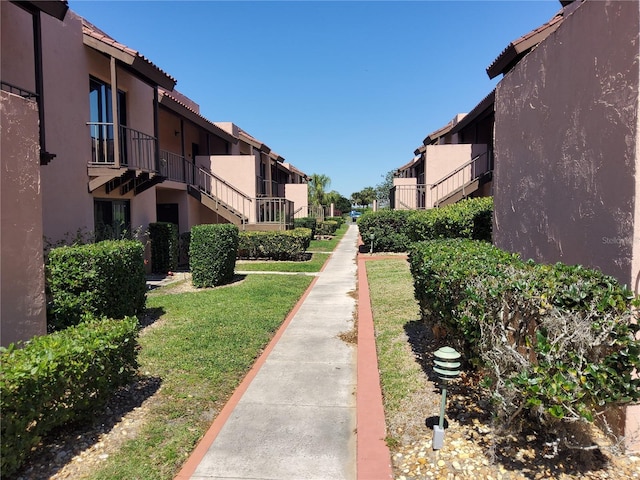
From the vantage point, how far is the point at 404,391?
4.67m

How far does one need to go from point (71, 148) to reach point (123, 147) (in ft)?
6.07

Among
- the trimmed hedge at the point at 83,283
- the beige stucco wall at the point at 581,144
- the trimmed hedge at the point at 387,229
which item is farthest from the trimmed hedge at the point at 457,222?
the trimmed hedge at the point at 387,229

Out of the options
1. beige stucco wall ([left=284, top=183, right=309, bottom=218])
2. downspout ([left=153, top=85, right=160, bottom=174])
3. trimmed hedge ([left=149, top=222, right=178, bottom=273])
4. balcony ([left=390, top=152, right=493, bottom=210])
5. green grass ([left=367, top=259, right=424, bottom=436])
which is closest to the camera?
green grass ([left=367, top=259, right=424, bottom=436])

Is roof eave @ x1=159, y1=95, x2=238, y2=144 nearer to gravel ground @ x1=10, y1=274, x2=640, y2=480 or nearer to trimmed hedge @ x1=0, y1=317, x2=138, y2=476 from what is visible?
trimmed hedge @ x1=0, y1=317, x2=138, y2=476

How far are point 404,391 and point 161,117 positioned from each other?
15712mm

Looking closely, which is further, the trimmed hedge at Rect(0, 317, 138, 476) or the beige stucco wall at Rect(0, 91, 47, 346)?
the beige stucco wall at Rect(0, 91, 47, 346)

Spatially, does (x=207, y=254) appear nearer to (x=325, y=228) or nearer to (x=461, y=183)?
(x=461, y=183)

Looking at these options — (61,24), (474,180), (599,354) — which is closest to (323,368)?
(599,354)

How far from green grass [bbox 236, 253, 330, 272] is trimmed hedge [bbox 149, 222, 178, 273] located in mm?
2348

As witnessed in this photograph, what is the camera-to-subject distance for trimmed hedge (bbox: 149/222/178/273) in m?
13.3

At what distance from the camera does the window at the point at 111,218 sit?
428 inches

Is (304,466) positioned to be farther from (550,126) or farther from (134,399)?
(550,126)

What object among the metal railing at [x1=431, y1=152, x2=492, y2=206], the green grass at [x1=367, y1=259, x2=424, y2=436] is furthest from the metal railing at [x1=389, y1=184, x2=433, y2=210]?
the green grass at [x1=367, y1=259, x2=424, y2=436]

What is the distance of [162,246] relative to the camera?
1338 centimetres
